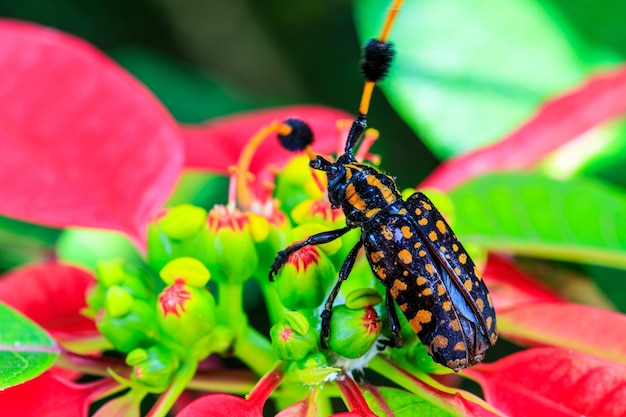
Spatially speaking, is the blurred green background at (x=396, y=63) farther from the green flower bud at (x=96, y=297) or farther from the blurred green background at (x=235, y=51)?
the green flower bud at (x=96, y=297)

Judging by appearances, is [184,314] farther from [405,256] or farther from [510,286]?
[510,286]

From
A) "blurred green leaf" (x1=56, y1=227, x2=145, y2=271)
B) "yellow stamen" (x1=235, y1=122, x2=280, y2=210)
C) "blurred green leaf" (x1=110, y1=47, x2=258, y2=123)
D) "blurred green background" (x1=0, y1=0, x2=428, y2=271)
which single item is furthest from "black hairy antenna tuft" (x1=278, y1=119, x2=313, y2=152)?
"blurred green leaf" (x1=110, y1=47, x2=258, y2=123)

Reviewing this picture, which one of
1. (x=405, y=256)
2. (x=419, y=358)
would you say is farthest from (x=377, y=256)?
(x=419, y=358)

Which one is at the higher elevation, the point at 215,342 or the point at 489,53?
the point at 489,53

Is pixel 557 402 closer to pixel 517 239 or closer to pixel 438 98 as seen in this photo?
pixel 517 239

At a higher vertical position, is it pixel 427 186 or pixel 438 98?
pixel 438 98

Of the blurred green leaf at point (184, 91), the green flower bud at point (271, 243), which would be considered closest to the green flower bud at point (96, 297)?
the green flower bud at point (271, 243)

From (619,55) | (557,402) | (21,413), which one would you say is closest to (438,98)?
(619,55)
